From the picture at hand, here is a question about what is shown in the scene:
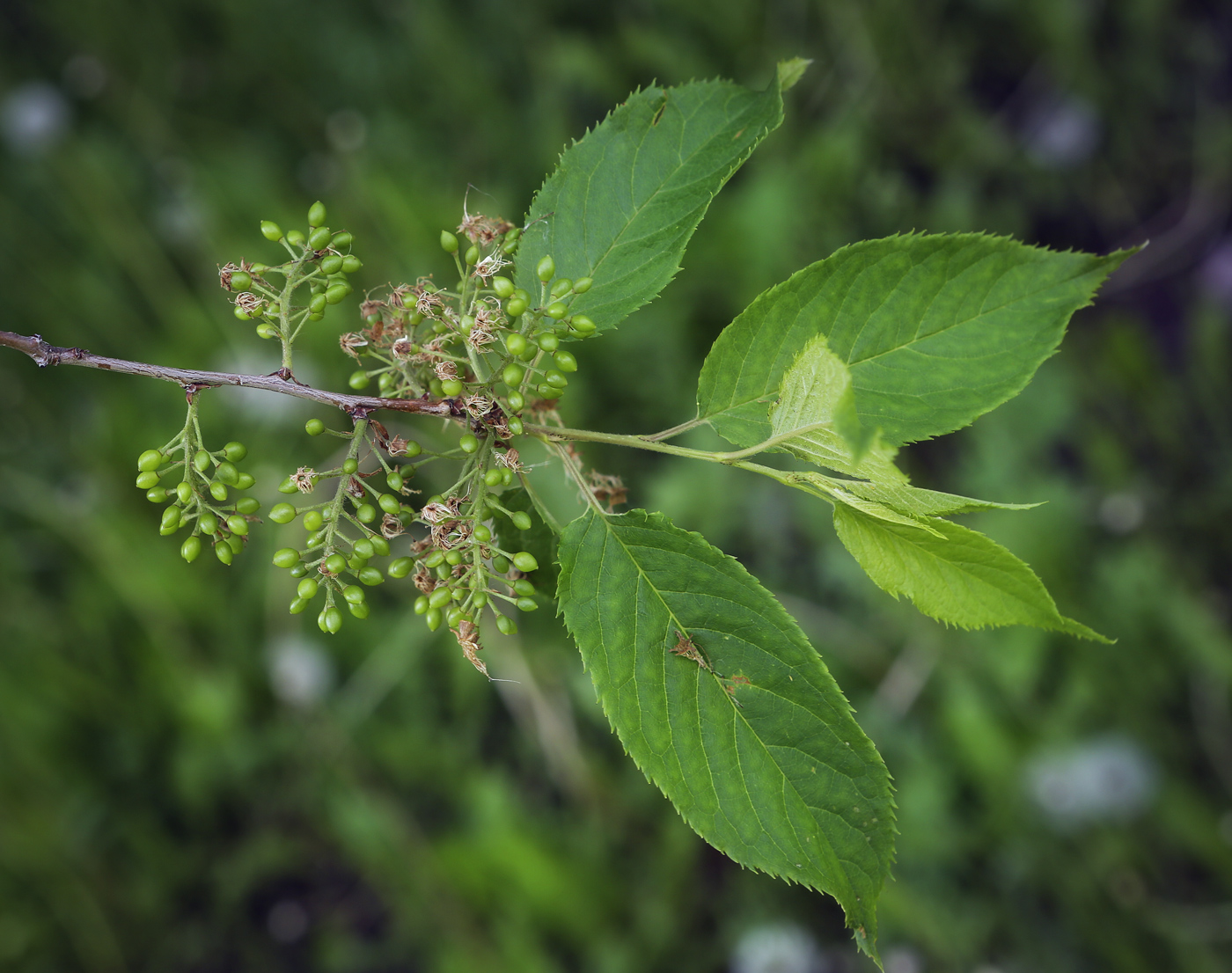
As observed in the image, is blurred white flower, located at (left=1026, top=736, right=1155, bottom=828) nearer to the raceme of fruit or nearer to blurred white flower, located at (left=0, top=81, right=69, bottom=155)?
the raceme of fruit

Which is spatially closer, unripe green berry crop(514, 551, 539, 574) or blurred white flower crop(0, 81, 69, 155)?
unripe green berry crop(514, 551, 539, 574)

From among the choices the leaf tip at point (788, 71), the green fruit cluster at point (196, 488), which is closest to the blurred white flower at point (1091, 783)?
the leaf tip at point (788, 71)

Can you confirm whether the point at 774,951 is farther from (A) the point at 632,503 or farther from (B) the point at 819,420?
(B) the point at 819,420

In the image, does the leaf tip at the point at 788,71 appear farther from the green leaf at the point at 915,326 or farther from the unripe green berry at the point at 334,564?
the unripe green berry at the point at 334,564

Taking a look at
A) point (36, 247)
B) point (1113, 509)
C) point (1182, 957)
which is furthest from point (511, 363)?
point (36, 247)

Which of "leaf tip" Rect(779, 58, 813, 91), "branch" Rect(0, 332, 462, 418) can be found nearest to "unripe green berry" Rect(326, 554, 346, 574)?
"branch" Rect(0, 332, 462, 418)

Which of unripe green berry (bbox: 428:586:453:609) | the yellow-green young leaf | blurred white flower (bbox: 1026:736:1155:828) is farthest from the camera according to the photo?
blurred white flower (bbox: 1026:736:1155:828)

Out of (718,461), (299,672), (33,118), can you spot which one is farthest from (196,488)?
(33,118)
